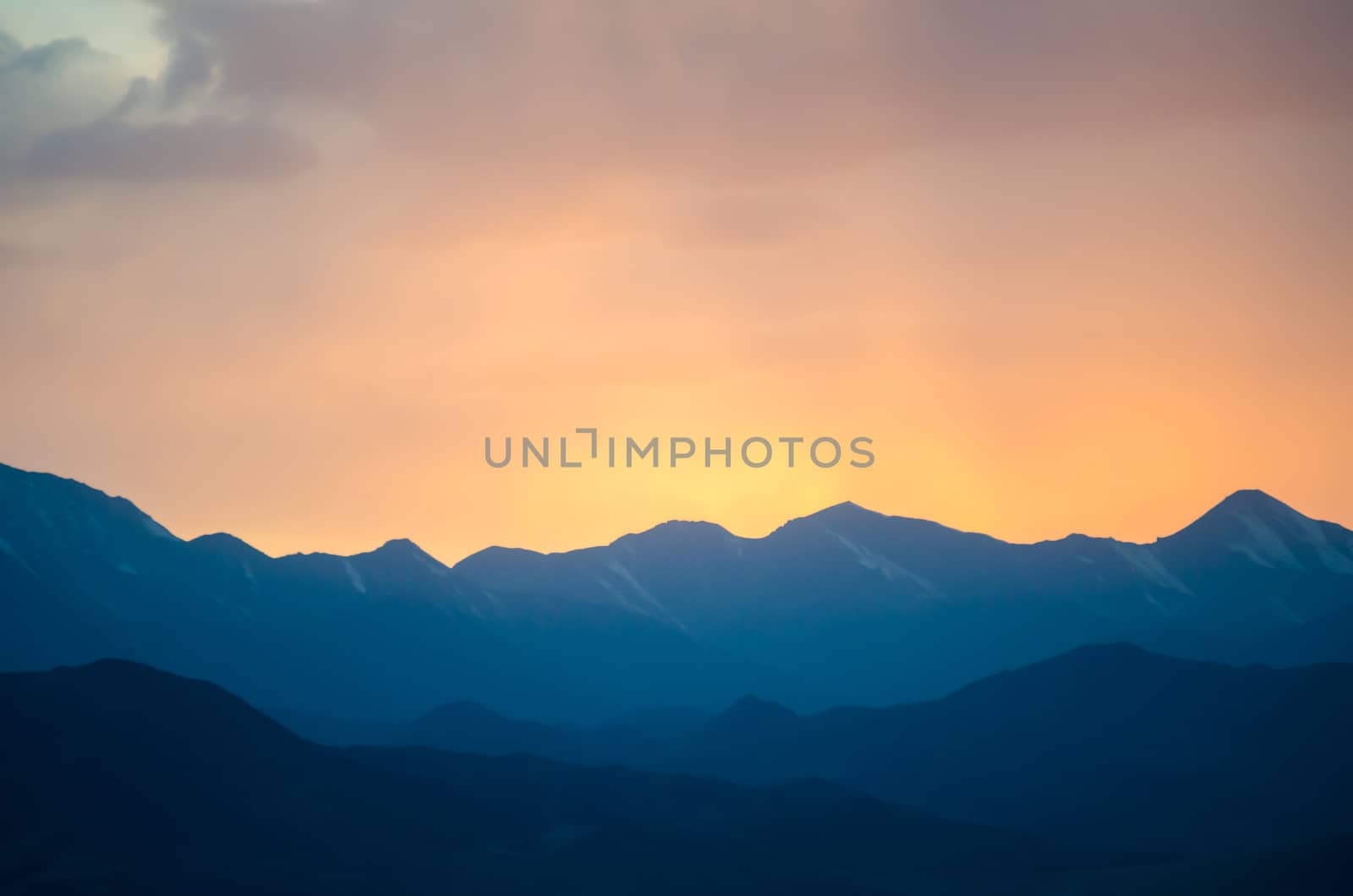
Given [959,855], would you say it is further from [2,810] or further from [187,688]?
[2,810]

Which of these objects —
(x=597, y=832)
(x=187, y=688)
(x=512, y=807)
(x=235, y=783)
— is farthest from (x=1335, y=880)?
(x=187, y=688)

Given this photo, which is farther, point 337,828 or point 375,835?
point 375,835

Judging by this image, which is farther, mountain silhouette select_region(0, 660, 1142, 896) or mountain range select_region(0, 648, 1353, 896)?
mountain silhouette select_region(0, 660, 1142, 896)

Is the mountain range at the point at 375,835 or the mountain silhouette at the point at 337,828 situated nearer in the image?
the mountain range at the point at 375,835

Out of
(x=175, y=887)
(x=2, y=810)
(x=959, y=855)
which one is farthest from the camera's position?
(x=959, y=855)

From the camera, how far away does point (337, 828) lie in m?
165

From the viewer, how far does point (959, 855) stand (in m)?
190

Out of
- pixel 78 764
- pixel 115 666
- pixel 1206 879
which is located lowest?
pixel 1206 879

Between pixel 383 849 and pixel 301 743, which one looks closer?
pixel 383 849

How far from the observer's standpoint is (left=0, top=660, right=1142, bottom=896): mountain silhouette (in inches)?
6009

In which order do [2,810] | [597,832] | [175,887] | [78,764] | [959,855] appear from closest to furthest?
1. [175,887]
2. [2,810]
3. [78,764]
4. [597,832]
5. [959,855]

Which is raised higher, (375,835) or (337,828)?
(337,828)

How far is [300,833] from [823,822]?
6813cm

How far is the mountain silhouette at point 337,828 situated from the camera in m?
153
